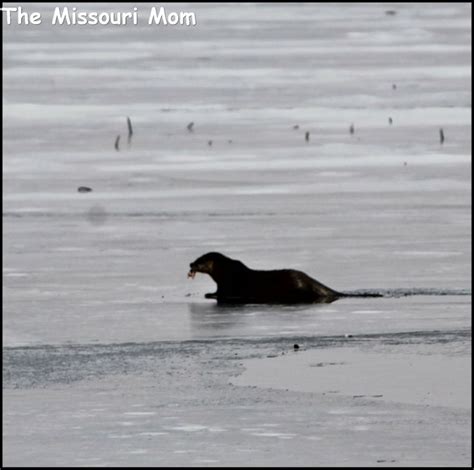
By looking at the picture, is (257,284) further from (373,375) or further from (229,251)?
(373,375)

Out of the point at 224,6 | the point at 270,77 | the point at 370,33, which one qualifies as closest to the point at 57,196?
the point at 270,77

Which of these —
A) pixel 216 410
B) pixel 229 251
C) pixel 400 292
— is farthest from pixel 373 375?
pixel 229 251

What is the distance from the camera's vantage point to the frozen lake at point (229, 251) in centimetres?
703

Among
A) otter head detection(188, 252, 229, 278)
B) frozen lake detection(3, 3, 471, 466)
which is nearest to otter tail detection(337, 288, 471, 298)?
frozen lake detection(3, 3, 471, 466)

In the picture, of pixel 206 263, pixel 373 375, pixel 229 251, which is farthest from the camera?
pixel 229 251

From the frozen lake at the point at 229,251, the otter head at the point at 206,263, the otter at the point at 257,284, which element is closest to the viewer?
the frozen lake at the point at 229,251

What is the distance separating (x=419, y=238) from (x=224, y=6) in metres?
37.3

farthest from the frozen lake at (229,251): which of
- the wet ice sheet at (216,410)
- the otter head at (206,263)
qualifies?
the otter head at (206,263)

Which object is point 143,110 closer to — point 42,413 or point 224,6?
point 42,413

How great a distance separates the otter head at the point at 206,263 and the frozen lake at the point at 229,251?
14 centimetres

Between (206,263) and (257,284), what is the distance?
1.46 feet

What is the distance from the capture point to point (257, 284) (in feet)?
36.0

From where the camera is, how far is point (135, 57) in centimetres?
3134

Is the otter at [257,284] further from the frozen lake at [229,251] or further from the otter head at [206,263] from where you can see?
the frozen lake at [229,251]
